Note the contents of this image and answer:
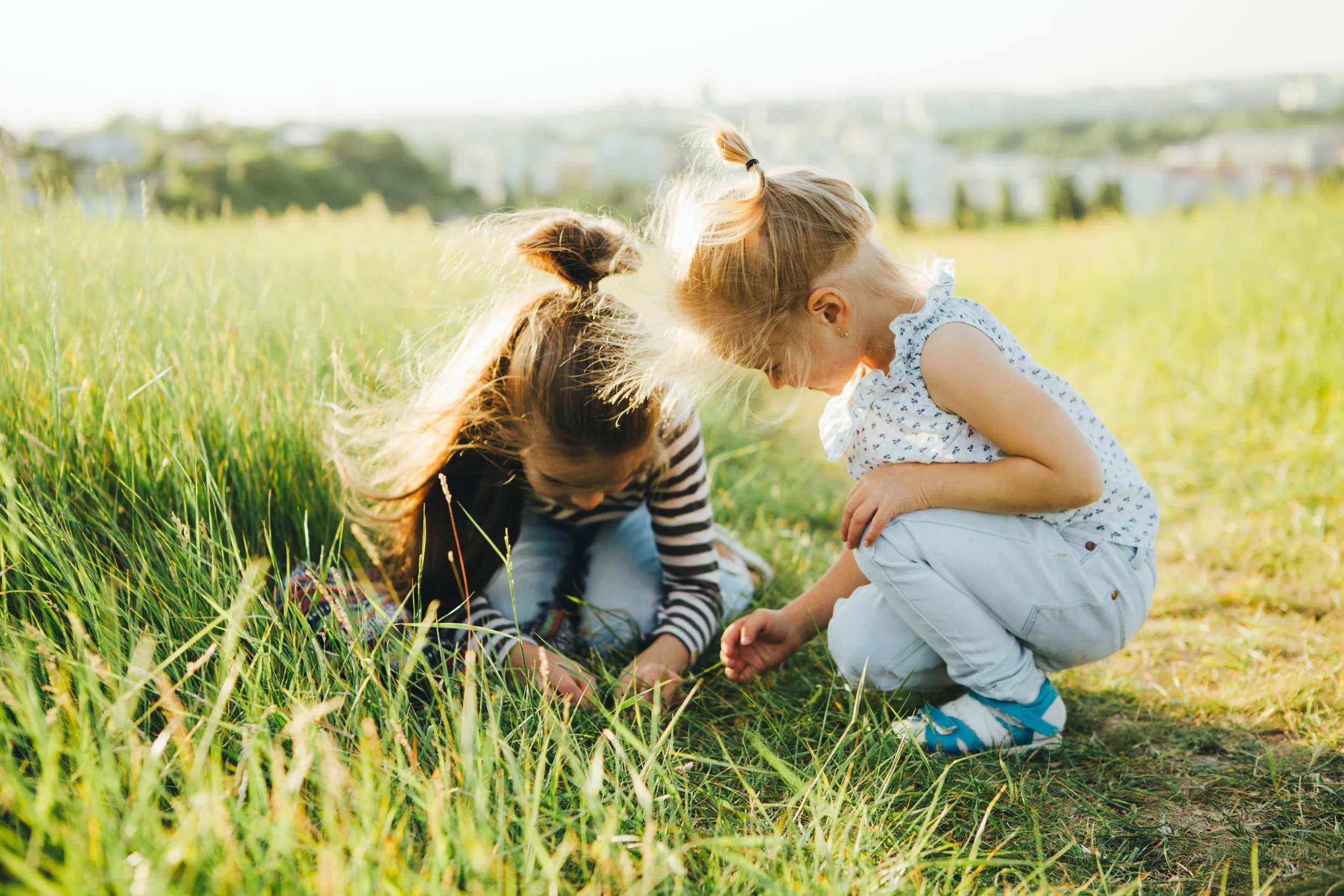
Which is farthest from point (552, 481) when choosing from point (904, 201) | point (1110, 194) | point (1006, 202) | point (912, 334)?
point (1006, 202)

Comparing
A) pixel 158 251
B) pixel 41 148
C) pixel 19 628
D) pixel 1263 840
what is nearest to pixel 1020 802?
pixel 1263 840

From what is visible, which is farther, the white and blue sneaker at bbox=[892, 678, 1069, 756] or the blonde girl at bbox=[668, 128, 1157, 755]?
the white and blue sneaker at bbox=[892, 678, 1069, 756]

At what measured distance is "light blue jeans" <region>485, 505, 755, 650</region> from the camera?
6.73ft

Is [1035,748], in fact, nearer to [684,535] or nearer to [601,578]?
[684,535]

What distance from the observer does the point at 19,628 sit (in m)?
1.39

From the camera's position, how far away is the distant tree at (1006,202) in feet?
75.5

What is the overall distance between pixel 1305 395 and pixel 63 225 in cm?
443

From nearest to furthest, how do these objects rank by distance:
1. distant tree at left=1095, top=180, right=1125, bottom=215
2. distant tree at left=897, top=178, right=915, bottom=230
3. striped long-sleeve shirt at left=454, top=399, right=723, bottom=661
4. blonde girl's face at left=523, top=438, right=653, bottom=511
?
blonde girl's face at left=523, top=438, right=653, bottom=511, striped long-sleeve shirt at left=454, top=399, right=723, bottom=661, distant tree at left=1095, top=180, right=1125, bottom=215, distant tree at left=897, top=178, right=915, bottom=230

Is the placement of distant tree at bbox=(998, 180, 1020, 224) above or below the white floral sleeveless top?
above

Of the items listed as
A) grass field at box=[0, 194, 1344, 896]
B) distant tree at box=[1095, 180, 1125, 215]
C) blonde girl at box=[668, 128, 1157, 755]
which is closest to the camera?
grass field at box=[0, 194, 1344, 896]

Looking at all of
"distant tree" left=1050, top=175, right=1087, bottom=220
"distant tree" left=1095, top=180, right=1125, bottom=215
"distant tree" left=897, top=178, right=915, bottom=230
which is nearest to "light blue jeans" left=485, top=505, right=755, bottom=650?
"distant tree" left=1095, top=180, right=1125, bottom=215

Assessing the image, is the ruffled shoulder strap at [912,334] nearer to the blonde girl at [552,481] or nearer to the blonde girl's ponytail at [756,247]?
the blonde girl's ponytail at [756,247]

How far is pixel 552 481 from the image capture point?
176 cm

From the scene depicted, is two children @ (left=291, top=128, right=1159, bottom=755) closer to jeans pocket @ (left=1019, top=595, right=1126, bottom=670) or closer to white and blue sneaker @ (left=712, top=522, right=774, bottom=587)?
jeans pocket @ (left=1019, top=595, right=1126, bottom=670)
